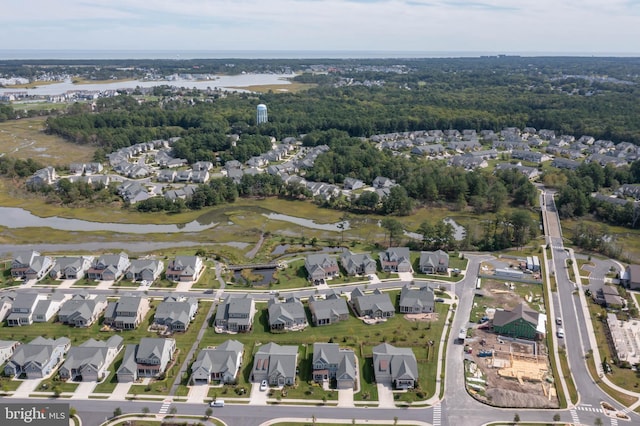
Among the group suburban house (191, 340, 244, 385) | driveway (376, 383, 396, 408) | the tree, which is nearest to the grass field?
the tree

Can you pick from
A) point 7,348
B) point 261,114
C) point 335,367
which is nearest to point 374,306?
point 335,367

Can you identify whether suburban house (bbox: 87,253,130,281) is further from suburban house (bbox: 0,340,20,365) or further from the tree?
the tree

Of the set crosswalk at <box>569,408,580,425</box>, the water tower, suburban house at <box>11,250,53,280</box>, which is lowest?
crosswalk at <box>569,408,580,425</box>

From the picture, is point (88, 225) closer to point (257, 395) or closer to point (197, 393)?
point (197, 393)

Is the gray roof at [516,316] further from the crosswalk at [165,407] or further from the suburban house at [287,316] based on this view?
the crosswalk at [165,407]

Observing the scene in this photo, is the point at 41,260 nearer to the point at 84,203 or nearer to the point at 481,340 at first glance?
the point at 84,203
